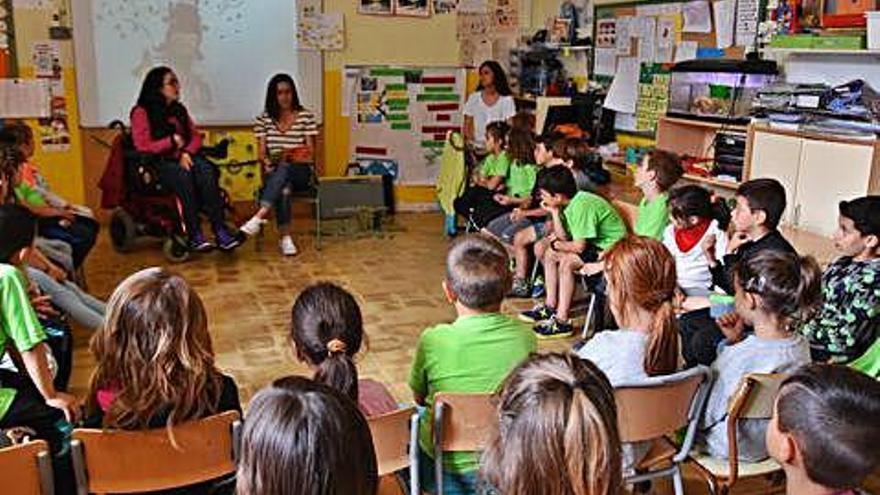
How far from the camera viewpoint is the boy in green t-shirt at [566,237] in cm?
396

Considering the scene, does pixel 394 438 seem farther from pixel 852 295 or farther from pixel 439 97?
pixel 439 97

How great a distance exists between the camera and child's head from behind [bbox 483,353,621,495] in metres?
1.13

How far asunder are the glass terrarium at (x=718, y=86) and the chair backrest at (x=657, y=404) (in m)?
2.32

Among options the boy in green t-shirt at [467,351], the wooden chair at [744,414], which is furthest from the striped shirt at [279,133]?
the wooden chair at [744,414]

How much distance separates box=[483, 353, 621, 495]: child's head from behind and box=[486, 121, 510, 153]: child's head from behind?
4.19m

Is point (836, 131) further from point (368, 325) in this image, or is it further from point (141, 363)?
point (141, 363)

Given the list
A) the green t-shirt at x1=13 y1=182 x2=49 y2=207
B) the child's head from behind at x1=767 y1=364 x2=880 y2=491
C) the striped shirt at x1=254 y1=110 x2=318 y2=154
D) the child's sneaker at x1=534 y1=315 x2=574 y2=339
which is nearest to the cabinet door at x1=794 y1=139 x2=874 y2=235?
the child's sneaker at x1=534 y1=315 x2=574 y2=339

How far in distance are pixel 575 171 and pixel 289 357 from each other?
6.09 ft

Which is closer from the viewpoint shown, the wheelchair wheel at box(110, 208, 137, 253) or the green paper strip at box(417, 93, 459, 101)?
the wheelchair wheel at box(110, 208, 137, 253)

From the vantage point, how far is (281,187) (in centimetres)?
560

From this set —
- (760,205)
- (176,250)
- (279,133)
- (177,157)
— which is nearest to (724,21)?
(760,205)

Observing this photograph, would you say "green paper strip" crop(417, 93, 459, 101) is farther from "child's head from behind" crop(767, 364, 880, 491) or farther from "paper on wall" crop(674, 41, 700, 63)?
"child's head from behind" crop(767, 364, 880, 491)

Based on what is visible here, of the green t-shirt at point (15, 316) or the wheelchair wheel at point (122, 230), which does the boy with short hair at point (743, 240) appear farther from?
the wheelchair wheel at point (122, 230)

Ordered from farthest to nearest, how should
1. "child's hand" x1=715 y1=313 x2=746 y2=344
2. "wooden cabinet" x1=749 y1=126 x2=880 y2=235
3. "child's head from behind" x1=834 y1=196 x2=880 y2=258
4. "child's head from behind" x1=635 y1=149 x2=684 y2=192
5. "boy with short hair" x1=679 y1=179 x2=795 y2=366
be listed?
"child's head from behind" x1=635 y1=149 x2=684 y2=192 → "wooden cabinet" x1=749 y1=126 x2=880 y2=235 → "boy with short hair" x1=679 y1=179 x2=795 y2=366 → "child's hand" x1=715 y1=313 x2=746 y2=344 → "child's head from behind" x1=834 y1=196 x2=880 y2=258
